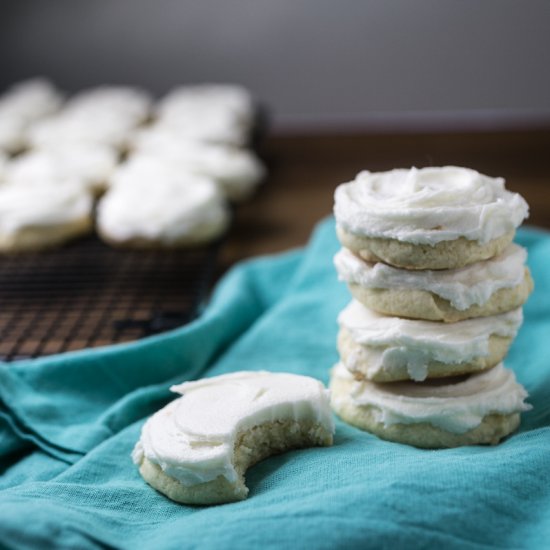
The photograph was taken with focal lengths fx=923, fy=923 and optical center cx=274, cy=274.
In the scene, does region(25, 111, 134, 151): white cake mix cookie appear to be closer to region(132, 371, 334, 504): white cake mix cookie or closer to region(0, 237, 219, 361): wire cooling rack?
region(0, 237, 219, 361): wire cooling rack

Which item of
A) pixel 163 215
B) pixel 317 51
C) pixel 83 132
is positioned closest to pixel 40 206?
pixel 163 215

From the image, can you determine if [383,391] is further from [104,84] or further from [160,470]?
[104,84]

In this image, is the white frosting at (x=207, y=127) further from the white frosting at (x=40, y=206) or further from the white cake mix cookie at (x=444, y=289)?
the white cake mix cookie at (x=444, y=289)

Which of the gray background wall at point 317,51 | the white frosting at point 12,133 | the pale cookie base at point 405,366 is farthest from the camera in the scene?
the gray background wall at point 317,51

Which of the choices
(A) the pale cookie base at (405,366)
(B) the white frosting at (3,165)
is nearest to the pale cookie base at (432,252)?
(A) the pale cookie base at (405,366)

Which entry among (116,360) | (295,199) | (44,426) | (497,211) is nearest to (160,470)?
(44,426)
